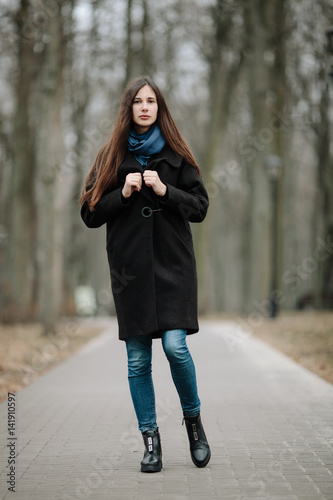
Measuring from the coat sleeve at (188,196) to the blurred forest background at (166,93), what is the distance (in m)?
10.9

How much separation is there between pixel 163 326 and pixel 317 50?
1830cm

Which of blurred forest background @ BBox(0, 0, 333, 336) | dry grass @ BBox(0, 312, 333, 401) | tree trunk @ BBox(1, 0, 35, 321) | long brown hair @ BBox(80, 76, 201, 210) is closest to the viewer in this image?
long brown hair @ BBox(80, 76, 201, 210)

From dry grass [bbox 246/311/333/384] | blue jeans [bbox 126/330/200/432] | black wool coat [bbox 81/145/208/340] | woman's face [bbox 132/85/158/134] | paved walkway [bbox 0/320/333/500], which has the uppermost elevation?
woman's face [bbox 132/85/158/134]

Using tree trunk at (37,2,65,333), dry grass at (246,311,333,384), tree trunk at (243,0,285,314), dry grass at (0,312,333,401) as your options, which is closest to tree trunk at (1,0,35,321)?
dry grass at (0,312,333,401)

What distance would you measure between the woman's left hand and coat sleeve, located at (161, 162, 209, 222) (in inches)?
1.6

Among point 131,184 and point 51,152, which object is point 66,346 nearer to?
point 51,152

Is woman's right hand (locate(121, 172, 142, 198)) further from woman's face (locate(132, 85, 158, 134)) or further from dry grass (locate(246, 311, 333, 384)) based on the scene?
dry grass (locate(246, 311, 333, 384))

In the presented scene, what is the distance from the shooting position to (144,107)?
177 inches

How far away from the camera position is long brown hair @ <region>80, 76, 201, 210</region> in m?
4.47

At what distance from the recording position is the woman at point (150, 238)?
170 inches

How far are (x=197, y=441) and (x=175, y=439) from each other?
3.39 feet

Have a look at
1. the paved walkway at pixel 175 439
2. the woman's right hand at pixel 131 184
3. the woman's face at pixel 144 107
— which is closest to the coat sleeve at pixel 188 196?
the woman's right hand at pixel 131 184

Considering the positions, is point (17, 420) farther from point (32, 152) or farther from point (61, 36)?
point (32, 152)

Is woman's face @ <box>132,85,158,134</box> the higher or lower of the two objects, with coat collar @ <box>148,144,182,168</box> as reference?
higher
